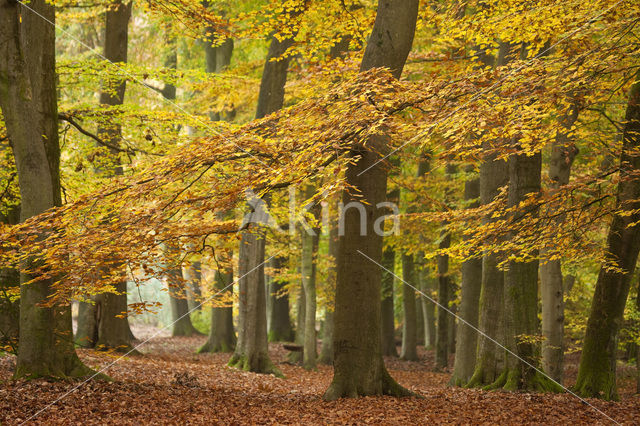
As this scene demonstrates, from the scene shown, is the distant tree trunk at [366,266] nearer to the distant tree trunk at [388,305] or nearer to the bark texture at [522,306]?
the bark texture at [522,306]

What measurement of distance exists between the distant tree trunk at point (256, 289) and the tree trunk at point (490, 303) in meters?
4.94

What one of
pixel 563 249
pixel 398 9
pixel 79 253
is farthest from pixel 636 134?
pixel 79 253

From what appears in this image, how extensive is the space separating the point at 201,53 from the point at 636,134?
16395mm

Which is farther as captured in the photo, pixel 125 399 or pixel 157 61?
pixel 157 61

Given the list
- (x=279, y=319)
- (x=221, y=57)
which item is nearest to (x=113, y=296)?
(x=221, y=57)

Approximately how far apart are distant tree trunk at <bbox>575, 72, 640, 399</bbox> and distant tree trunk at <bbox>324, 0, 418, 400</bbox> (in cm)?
345

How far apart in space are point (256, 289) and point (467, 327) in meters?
5.03

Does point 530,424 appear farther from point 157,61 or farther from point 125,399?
point 157,61

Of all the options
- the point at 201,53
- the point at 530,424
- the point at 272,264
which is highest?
the point at 201,53

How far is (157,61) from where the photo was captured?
23141mm

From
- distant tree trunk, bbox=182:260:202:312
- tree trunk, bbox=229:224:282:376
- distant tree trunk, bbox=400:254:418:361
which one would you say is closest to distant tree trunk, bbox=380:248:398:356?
distant tree trunk, bbox=400:254:418:361

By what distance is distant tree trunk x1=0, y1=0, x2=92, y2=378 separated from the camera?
25.9 ft

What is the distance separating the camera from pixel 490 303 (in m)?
11.2

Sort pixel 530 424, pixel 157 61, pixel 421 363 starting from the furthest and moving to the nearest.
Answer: pixel 157 61
pixel 421 363
pixel 530 424
